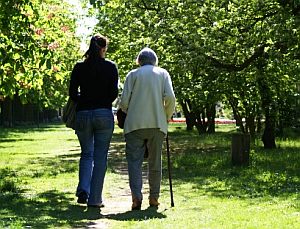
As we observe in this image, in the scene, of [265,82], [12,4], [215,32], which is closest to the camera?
[12,4]

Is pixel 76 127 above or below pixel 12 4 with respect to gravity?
below

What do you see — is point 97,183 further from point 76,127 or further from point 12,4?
point 12,4

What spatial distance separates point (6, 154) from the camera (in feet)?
69.3

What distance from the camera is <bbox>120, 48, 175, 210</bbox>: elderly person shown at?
26.6 feet

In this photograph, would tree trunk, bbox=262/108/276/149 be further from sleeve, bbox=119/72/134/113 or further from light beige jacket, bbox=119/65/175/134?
sleeve, bbox=119/72/134/113

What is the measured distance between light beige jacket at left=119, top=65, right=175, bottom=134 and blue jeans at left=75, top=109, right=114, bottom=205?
0.92 feet

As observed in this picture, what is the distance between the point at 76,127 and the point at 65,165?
8.01 meters

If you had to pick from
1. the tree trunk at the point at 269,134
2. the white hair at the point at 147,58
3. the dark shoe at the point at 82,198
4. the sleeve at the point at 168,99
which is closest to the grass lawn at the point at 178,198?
the dark shoe at the point at 82,198

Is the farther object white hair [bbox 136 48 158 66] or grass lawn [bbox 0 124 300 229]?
white hair [bbox 136 48 158 66]

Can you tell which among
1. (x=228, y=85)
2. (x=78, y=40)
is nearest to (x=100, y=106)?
(x=228, y=85)

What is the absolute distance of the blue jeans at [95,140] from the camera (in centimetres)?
823

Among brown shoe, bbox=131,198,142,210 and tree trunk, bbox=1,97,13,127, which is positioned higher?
tree trunk, bbox=1,97,13,127

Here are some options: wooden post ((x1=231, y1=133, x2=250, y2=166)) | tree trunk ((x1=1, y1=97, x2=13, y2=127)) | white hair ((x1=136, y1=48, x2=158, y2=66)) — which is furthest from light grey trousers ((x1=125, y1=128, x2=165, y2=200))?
tree trunk ((x1=1, y1=97, x2=13, y2=127))

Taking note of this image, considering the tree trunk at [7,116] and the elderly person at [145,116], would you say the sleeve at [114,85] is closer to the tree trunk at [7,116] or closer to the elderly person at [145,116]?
the elderly person at [145,116]
